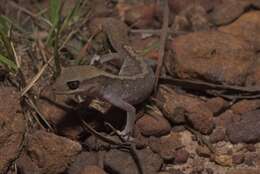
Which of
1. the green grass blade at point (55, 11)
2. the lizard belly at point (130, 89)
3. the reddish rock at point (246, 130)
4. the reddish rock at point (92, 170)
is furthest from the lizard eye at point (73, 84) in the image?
the reddish rock at point (246, 130)

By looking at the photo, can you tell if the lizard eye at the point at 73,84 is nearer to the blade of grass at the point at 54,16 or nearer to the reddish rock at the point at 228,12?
the blade of grass at the point at 54,16

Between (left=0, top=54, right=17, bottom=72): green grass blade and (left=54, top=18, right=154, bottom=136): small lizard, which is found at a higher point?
(left=0, top=54, right=17, bottom=72): green grass blade

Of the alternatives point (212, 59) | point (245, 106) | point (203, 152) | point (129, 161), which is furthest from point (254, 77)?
Answer: point (129, 161)

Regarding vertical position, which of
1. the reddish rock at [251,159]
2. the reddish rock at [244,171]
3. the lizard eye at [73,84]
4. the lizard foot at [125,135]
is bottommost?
the reddish rock at [251,159]

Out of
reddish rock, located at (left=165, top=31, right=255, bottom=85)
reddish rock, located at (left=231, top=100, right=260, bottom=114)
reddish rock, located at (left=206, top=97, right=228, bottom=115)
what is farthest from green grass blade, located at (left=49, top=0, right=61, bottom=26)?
reddish rock, located at (left=231, top=100, right=260, bottom=114)

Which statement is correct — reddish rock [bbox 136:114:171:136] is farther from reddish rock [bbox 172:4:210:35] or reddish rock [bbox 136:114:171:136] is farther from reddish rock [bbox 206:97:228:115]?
reddish rock [bbox 172:4:210:35]
